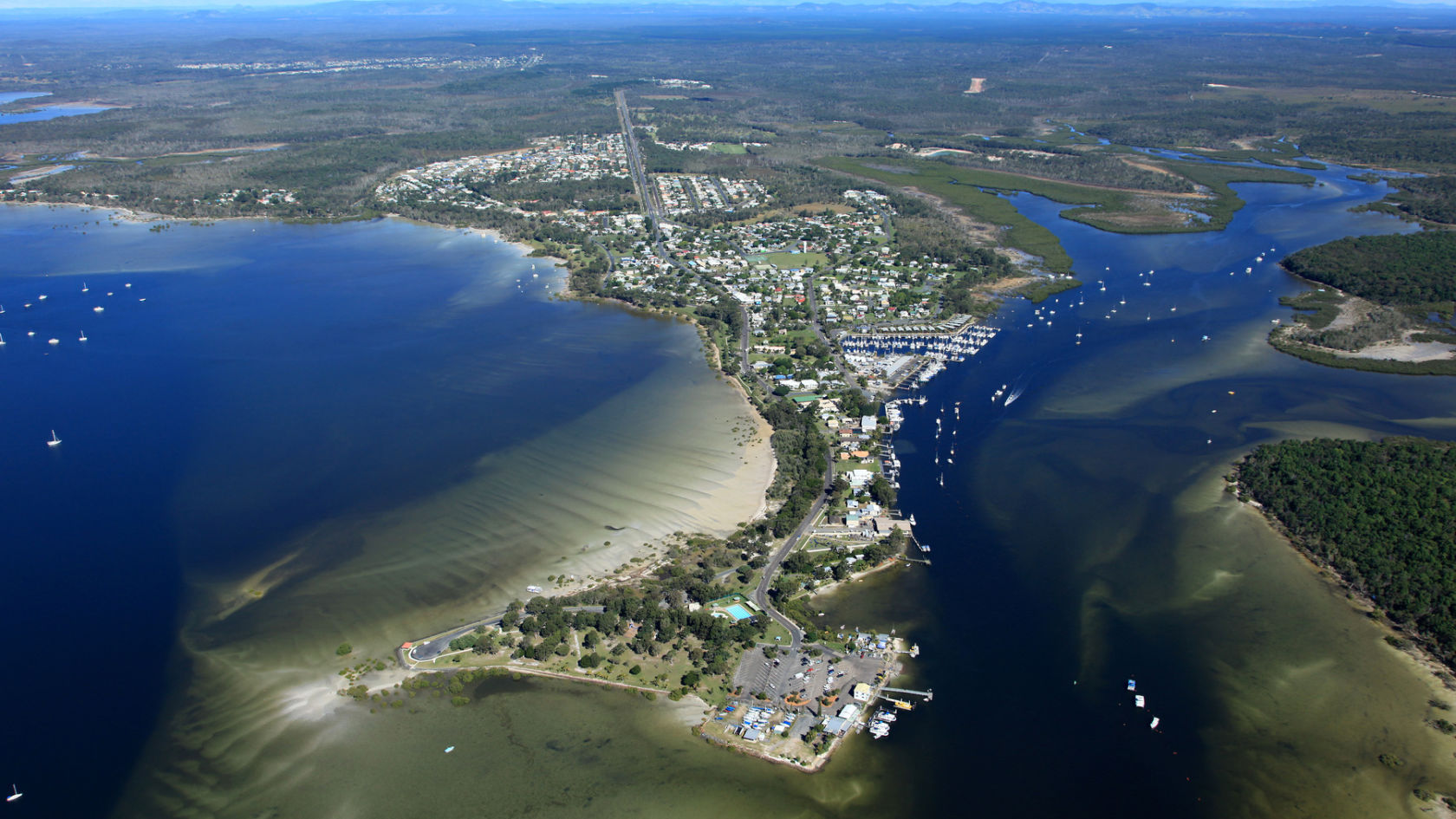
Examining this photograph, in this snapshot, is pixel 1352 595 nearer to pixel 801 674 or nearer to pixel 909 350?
pixel 801 674

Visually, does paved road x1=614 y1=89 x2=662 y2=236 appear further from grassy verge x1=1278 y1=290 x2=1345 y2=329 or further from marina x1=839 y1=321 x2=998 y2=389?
grassy verge x1=1278 y1=290 x2=1345 y2=329

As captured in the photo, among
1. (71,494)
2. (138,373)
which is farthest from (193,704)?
(138,373)

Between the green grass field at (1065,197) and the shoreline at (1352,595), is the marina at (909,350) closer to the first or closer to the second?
the shoreline at (1352,595)

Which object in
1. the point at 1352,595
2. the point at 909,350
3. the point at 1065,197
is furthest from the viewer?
the point at 1065,197

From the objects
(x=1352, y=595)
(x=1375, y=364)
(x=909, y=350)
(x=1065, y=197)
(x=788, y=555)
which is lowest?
(x=1352, y=595)

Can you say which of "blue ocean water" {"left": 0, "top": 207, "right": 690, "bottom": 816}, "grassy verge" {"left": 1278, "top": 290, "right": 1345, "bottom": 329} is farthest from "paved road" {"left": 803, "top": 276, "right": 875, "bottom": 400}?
"grassy verge" {"left": 1278, "top": 290, "right": 1345, "bottom": 329}

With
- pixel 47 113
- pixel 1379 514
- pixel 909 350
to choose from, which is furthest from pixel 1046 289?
pixel 47 113

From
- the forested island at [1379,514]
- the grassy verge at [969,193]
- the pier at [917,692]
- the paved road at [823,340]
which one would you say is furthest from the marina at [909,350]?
the pier at [917,692]
